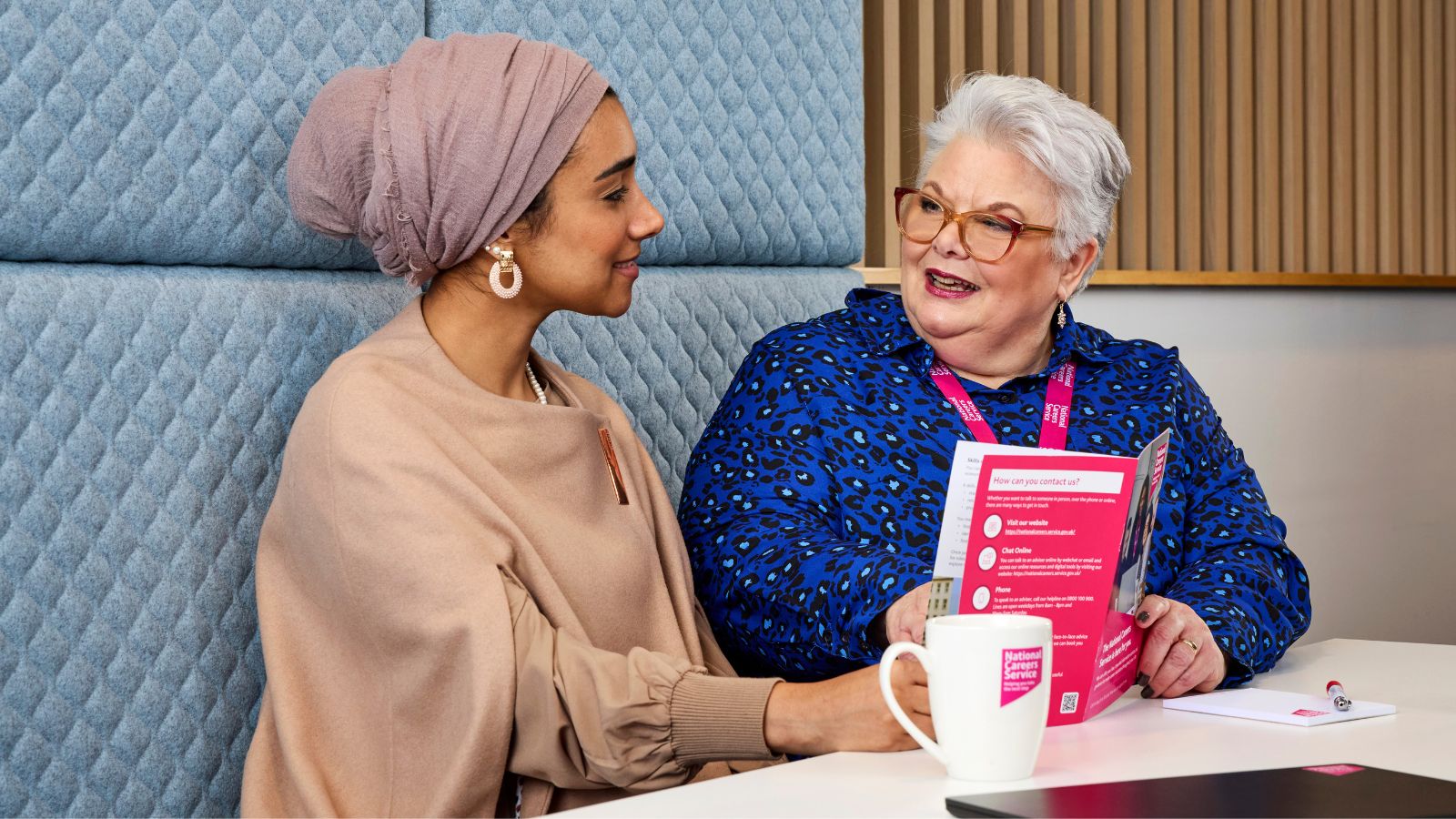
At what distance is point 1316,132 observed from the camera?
355 centimetres

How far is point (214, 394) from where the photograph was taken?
1.53m

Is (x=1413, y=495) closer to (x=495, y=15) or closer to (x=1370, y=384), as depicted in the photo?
(x=1370, y=384)

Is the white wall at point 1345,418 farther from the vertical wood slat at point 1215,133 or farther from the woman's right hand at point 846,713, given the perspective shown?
the woman's right hand at point 846,713

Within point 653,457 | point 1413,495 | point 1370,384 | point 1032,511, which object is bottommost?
point 1413,495

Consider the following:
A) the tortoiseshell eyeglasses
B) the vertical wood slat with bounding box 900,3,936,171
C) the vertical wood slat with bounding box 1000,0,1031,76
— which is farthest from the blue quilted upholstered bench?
the vertical wood slat with bounding box 1000,0,1031,76

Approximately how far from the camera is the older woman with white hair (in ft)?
5.51

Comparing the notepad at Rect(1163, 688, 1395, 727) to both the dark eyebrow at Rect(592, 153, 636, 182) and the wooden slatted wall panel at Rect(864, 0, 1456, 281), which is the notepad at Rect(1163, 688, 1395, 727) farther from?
the wooden slatted wall panel at Rect(864, 0, 1456, 281)

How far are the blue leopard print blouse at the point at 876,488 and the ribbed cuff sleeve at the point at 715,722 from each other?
21cm

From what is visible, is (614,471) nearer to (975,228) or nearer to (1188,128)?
(975,228)

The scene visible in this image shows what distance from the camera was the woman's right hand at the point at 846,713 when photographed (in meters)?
1.21

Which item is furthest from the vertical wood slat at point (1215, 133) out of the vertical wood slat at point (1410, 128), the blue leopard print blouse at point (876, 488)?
the blue leopard print blouse at point (876, 488)

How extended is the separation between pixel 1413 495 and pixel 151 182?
3.34 meters

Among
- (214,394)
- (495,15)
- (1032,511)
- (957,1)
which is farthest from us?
(957,1)

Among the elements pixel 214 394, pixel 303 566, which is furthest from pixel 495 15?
pixel 303 566
